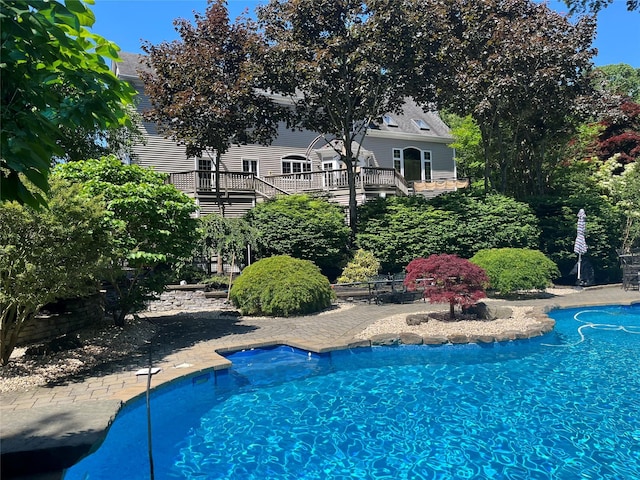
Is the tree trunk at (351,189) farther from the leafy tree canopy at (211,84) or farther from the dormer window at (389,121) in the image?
the dormer window at (389,121)

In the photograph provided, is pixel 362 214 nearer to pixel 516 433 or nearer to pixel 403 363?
pixel 403 363

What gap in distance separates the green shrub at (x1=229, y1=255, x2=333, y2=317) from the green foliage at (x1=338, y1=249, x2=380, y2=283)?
8.70ft

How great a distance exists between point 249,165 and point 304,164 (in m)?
3.26

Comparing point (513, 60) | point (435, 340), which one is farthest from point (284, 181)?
point (435, 340)

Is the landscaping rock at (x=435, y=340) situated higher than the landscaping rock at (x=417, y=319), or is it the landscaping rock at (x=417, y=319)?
the landscaping rock at (x=417, y=319)

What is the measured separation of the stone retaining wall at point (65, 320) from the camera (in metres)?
8.26

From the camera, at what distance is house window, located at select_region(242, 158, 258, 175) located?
990 inches

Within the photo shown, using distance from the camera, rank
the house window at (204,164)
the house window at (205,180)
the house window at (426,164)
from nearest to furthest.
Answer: the house window at (205,180) → the house window at (204,164) → the house window at (426,164)

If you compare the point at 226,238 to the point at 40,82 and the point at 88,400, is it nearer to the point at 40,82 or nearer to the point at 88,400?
the point at 88,400

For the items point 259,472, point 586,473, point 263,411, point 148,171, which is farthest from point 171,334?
point 586,473

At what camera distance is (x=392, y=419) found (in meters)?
5.71

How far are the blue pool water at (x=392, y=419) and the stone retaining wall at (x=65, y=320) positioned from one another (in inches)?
142

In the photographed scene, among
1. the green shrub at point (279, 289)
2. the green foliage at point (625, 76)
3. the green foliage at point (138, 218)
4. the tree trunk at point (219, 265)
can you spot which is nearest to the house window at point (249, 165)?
the tree trunk at point (219, 265)

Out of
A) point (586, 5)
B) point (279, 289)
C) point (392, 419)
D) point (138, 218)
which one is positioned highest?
point (586, 5)
